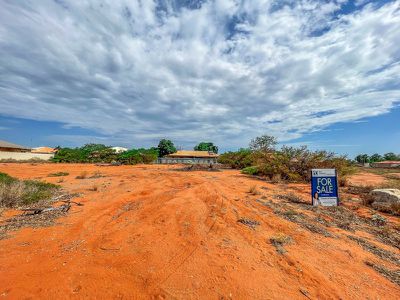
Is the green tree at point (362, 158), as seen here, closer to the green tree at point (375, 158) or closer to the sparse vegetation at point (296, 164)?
the green tree at point (375, 158)

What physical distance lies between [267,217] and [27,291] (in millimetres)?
4920

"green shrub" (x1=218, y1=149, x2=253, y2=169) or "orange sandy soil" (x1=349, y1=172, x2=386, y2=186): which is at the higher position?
"green shrub" (x1=218, y1=149, x2=253, y2=169)

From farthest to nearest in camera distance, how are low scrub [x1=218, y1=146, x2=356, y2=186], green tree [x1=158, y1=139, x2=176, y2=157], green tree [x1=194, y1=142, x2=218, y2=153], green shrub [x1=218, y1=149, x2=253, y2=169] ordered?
green tree [x1=194, y1=142, x2=218, y2=153]
green tree [x1=158, y1=139, x2=176, y2=157]
green shrub [x1=218, y1=149, x2=253, y2=169]
low scrub [x1=218, y1=146, x2=356, y2=186]

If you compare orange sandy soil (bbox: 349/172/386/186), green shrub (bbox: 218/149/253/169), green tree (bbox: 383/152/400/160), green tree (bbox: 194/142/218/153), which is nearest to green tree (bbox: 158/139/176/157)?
green tree (bbox: 194/142/218/153)

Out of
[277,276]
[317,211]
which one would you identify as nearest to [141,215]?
[277,276]

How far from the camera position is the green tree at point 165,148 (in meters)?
51.9

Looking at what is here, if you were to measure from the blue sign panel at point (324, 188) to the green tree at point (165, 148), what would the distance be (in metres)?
46.0

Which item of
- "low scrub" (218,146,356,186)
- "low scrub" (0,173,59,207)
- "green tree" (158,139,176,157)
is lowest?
"low scrub" (0,173,59,207)

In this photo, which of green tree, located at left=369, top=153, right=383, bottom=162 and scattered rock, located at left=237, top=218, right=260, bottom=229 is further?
green tree, located at left=369, top=153, right=383, bottom=162

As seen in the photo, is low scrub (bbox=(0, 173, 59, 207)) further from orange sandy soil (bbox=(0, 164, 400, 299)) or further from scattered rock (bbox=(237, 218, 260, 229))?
scattered rock (bbox=(237, 218, 260, 229))

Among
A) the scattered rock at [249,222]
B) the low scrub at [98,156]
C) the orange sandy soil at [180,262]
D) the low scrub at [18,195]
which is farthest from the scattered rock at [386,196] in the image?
the low scrub at [98,156]

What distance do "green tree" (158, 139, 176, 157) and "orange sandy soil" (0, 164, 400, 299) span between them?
4651 centimetres

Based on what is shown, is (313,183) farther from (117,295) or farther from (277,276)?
(117,295)

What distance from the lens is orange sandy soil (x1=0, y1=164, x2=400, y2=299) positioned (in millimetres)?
2781
